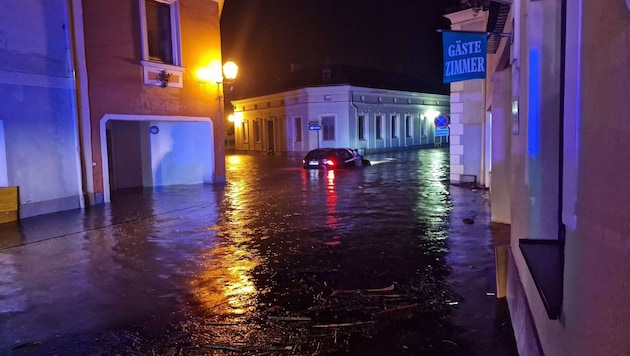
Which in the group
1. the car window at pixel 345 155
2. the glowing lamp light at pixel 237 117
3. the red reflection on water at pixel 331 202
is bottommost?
the red reflection on water at pixel 331 202

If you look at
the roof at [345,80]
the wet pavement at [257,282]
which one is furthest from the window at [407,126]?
the wet pavement at [257,282]

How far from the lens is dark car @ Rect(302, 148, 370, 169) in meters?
24.5

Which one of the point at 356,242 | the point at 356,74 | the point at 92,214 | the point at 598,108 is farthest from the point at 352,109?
the point at 598,108

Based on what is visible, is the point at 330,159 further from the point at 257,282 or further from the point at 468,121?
the point at 257,282

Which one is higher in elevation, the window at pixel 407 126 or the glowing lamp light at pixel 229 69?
the glowing lamp light at pixel 229 69

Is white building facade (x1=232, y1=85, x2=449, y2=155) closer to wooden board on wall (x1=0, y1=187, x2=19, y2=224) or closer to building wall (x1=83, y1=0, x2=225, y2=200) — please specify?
building wall (x1=83, y1=0, x2=225, y2=200)

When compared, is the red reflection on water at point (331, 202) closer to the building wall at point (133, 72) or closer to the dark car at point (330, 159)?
the dark car at point (330, 159)

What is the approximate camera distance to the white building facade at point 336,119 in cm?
3666

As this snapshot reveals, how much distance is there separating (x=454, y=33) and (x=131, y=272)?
655 centimetres

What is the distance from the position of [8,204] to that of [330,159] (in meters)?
15.6

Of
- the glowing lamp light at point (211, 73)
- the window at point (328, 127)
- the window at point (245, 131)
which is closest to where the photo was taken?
the glowing lamp light at point (211, 73)

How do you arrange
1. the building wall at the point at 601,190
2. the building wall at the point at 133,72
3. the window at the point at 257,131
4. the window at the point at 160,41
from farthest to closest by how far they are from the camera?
the window at the point at 257,131 → the window at the point at 160,41 → the building wall at the point at 133,72 → the building wall at the point at 601,190

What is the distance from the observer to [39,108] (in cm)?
1189

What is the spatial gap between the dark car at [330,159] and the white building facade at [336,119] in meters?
11.4
